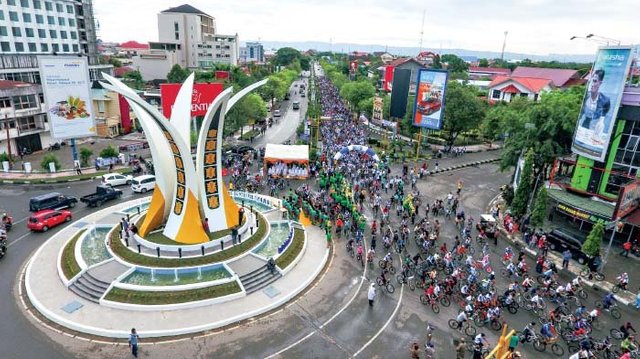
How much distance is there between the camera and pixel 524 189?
105 ft

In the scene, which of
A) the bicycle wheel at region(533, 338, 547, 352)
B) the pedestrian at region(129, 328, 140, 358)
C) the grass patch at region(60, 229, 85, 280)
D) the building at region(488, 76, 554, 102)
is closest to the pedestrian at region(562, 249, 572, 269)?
the bicycle wheel at region(533, 338, 547, 352)

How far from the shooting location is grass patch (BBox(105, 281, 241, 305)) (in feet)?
65.9

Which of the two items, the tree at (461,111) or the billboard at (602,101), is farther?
the tree at (461,111)

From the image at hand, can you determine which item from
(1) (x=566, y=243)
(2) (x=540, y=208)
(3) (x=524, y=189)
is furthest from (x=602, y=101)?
(1) (x=566, y=243)

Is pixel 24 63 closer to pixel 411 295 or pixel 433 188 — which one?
pixel 433 188

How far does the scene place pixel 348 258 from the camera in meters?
26.2

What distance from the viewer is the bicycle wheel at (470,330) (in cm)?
1914

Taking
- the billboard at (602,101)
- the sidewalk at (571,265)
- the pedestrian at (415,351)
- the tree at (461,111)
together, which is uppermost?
the billboard at (602,101)

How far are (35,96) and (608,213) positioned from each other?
62.3 metres

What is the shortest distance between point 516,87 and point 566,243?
211ft

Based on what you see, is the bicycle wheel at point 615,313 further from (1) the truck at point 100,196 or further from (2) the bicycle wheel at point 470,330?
(1) the truck at point 100,196

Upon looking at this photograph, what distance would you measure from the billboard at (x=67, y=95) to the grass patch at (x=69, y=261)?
2157 centimetres

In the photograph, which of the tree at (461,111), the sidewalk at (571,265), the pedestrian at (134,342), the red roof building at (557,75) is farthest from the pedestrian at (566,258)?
the red roof building at (557,75)

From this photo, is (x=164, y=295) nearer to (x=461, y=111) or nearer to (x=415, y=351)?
(x=415, y=351)
